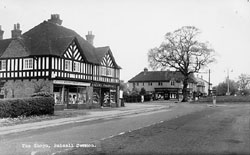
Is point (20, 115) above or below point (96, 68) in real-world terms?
below

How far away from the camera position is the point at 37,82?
3114 centimetres

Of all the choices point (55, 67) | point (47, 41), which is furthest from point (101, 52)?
point (55, 67)

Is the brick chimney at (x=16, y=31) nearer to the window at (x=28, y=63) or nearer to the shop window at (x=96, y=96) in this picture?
the window at (x=28, y=63)

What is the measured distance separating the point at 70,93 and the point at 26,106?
1326cm

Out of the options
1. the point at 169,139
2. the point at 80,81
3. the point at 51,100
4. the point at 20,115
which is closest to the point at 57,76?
the point at 80,81

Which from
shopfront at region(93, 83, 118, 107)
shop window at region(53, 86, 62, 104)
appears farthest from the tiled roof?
shop window at region(53, 86, 62, 104)

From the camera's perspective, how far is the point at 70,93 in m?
34.9

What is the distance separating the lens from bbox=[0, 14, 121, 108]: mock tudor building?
31312mm

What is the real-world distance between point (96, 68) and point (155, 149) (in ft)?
100

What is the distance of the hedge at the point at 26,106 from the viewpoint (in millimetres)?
19984

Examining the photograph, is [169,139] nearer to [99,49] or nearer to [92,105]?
[92,105]

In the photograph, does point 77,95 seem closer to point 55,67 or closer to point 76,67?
point 76,67

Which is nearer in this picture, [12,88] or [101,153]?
[101,153]

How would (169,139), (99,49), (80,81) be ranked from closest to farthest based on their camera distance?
(169,139) → (80,81) → (99,49)
